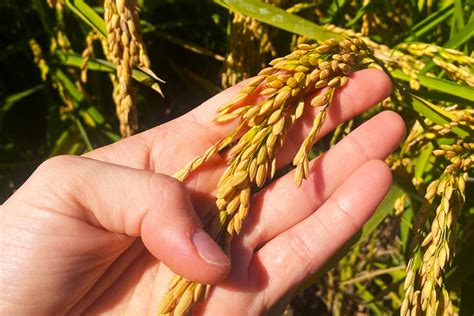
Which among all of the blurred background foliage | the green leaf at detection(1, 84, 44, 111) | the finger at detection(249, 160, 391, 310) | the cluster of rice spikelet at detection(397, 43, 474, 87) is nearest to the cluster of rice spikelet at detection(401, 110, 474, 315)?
the blurred background foliage

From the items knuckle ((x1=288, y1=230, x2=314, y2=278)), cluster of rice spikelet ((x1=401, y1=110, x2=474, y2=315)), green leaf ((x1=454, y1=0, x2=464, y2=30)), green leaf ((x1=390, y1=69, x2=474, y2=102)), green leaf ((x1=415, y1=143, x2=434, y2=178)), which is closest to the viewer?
cluster of rice spikelet ((x1=401, y1=110, x2=474, y2=315))

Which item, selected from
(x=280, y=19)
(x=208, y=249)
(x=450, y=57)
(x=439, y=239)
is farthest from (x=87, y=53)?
(x=439, y=239)

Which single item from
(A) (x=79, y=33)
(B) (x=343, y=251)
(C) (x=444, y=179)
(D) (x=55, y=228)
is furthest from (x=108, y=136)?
(C) (x=444, y=179)

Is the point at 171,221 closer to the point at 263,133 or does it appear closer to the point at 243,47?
the point at 263,133

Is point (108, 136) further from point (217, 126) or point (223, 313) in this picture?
point (223, 313)

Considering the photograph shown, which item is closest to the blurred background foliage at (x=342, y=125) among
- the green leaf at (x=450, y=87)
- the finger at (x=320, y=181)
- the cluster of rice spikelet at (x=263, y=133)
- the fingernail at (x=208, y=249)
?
the green leaf at (x=450, y=87)

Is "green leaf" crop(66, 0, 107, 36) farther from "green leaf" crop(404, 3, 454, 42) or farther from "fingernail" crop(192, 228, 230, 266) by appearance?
"green leaf" crop(404, 3, 454, 42)
